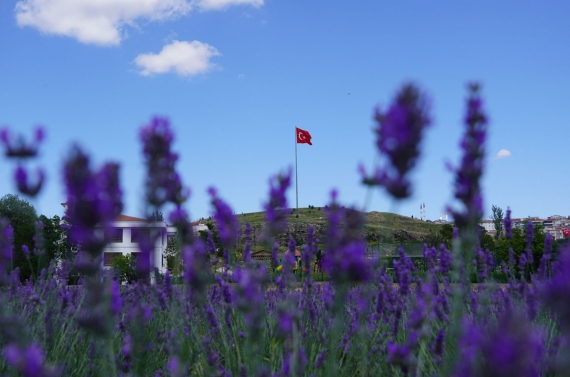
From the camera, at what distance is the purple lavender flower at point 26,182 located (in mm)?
2174

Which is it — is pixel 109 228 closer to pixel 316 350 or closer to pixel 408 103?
pixel 408 103

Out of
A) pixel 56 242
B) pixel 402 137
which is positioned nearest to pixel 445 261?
pixel 402 137

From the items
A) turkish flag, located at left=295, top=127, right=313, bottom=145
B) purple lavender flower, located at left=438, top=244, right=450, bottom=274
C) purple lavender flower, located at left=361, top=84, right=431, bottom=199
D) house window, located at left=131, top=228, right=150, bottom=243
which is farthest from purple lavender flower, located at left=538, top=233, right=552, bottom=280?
turkish flag, located at left=295, top=127, right=313, bottom=145

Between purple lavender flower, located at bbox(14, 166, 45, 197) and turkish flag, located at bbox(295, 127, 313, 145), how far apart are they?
3223cm

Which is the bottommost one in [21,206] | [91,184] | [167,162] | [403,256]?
[403,256]

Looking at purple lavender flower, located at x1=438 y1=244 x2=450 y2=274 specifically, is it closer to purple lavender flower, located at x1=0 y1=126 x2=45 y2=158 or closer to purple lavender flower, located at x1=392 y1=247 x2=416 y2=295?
purple lavender flower, located at x1=392 y1=247 x2=416 y2=295

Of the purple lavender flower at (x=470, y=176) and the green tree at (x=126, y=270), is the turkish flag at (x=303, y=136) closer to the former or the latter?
the green tree at (x=126, y=270)

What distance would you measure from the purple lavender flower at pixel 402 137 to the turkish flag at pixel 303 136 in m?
33.0

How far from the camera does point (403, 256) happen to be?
2.90 metres

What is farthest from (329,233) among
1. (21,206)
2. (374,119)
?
(21,206)

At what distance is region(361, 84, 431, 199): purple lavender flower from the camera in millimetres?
1339

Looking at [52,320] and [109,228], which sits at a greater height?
[109,228]

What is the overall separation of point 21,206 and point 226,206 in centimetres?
2551

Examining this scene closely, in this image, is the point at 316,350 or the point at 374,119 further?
the point at 316,350
